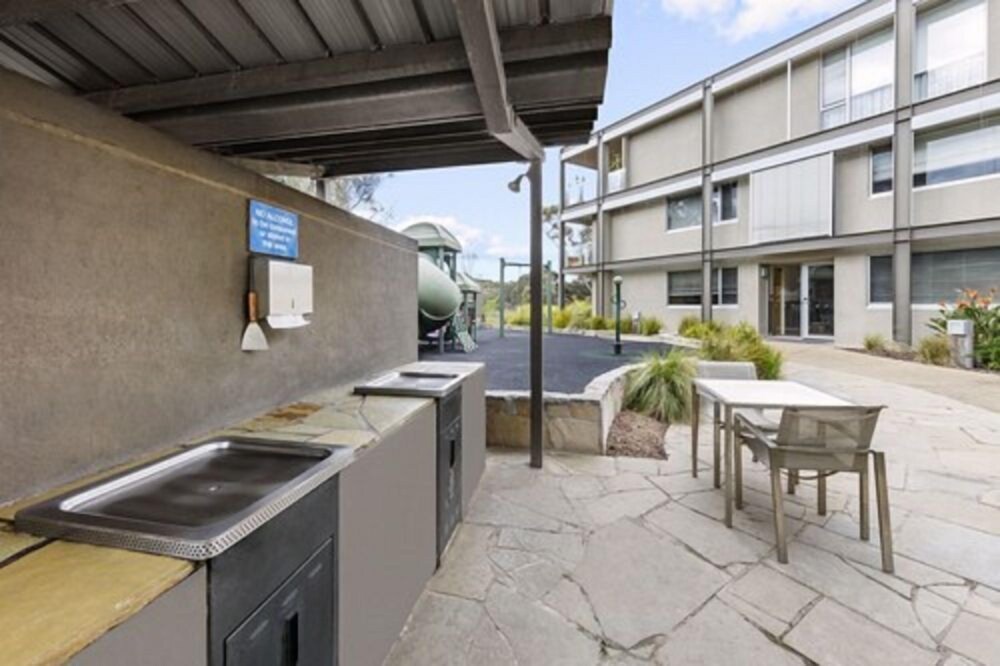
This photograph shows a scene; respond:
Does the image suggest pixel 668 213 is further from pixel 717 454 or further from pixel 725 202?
pixel 717 454

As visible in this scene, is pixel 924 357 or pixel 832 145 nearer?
pixel 924 357

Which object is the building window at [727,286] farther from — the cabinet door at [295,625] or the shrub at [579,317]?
the cabinet door at [295,625]

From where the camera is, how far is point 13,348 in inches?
43.9

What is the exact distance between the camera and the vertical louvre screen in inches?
434

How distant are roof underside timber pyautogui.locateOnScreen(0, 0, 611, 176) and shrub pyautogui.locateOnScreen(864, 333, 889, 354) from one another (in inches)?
400

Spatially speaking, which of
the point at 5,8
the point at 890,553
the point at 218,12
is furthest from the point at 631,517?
the point at 5,8

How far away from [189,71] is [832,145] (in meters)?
12.8

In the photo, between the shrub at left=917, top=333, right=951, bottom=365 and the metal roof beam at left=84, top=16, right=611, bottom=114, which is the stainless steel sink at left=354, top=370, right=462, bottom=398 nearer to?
the metal roof beam at left=84, top=16, right=611, bottom=114

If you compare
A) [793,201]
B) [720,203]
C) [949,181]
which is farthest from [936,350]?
[720,203]

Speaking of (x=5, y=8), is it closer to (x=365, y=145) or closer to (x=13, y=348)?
(x=13, y=348)

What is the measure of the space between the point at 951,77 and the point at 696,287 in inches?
270

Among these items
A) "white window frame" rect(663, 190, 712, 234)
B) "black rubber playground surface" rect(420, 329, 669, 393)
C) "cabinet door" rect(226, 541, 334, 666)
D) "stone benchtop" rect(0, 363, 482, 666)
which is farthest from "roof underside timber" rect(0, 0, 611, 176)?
"white window frame" rect(663, 190, 712, 234)

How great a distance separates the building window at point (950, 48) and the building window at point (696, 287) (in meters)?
5.40

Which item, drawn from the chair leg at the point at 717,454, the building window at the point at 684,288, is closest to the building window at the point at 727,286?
the building window at the point at 684,288
